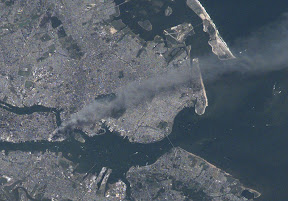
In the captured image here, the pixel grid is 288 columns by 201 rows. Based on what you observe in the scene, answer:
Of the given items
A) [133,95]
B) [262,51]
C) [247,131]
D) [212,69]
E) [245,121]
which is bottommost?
[247,131]

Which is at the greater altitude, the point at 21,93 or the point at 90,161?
the point at 21,93

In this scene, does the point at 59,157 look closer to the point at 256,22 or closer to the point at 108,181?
the point at 108,181

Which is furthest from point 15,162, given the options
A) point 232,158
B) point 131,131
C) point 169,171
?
point 232,158

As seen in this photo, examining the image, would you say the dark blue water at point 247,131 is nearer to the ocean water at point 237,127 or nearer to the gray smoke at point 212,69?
the ocean water at point 237,127

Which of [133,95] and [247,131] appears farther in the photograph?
[133,95]

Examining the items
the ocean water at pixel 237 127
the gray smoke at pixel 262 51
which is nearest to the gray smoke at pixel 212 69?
the gray smoke at pixel 262 51

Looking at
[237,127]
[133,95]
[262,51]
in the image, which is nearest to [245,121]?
[237,127]

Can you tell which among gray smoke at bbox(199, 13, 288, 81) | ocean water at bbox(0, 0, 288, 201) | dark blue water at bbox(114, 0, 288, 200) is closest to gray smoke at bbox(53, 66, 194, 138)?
ocean water at bbox(0, 0, 288, 201)

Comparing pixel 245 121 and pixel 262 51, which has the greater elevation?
pixel 262 51

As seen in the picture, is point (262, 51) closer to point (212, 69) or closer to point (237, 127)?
point (212, 69)
